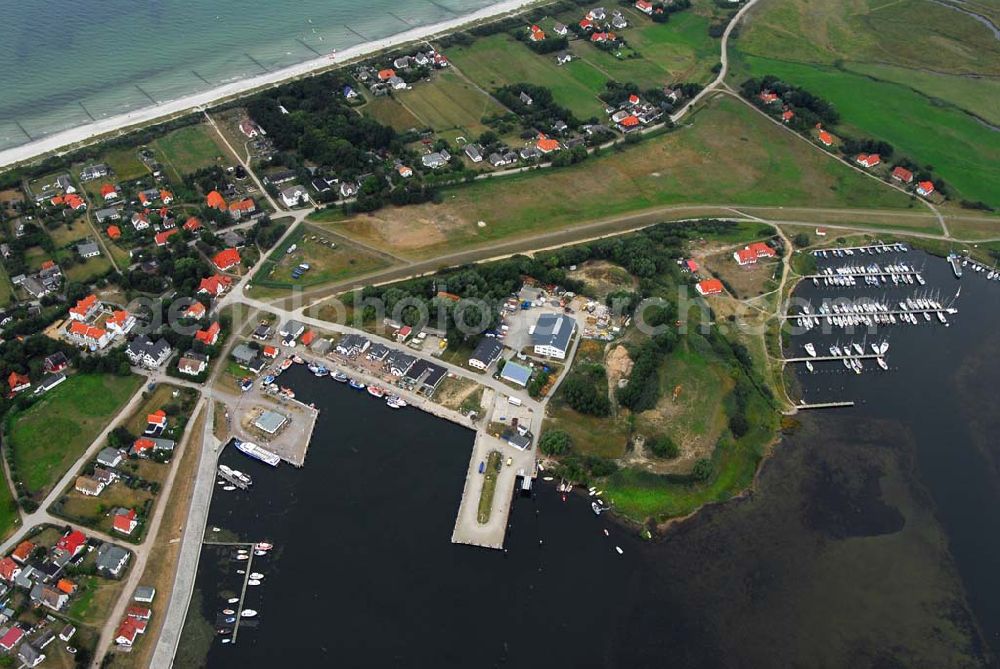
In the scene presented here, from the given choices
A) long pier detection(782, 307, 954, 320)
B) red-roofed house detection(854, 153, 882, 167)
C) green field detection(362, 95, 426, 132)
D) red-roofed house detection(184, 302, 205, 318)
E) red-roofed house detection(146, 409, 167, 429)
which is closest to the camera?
red-roofed house detection(146, 409, 167, 429)

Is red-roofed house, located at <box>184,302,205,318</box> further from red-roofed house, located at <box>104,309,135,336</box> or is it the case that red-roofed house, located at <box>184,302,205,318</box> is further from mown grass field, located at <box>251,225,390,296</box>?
mown grass field, located at <box>251,225,390,296</box>

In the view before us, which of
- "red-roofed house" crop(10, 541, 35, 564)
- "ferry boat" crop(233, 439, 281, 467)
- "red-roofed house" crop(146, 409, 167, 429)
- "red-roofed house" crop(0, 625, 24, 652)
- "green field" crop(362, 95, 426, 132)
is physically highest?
"green field" crop(362, 95, 426, 132)

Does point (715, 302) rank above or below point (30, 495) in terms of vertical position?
above

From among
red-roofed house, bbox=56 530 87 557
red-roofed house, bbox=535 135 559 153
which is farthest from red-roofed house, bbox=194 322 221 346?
red-roofed house, bbox=535 135 559 153

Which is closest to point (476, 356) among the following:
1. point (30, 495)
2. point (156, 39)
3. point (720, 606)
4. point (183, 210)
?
point (720, 606)

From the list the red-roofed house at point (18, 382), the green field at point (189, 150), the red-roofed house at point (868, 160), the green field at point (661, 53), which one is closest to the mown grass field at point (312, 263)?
the red-roofed house at point (18, 382)

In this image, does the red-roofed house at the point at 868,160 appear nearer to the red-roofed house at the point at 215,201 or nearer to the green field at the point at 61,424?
the red-roofed house at the point at 215,201

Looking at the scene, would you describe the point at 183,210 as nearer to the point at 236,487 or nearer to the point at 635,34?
the point at 236,487
